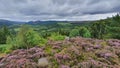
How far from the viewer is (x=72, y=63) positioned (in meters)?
9.38

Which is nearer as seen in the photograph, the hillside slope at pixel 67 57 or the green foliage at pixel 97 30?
the hillside slope at pixel 67 57

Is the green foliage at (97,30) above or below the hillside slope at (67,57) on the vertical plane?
below

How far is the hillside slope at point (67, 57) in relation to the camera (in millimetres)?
9367

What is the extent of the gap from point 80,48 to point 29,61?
8.31ft

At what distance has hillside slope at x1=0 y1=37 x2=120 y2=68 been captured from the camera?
9367 mm

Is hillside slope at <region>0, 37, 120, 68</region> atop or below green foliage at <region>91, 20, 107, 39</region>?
atop

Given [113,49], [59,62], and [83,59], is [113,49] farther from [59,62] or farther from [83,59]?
[59,62]

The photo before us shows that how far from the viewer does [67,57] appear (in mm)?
9531

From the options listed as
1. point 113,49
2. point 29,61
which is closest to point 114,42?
point 113,49

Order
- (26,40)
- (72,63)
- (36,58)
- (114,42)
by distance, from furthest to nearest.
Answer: (26,40)
(114,42)
(36,58)
(72,63)

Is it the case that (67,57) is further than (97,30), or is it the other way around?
(97,30)

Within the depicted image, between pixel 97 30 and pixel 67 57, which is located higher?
pixel 67 57

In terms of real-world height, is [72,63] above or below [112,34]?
above

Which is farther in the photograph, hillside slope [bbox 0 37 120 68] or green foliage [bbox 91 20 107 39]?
green foliage [bbox 91 20 107 39]
